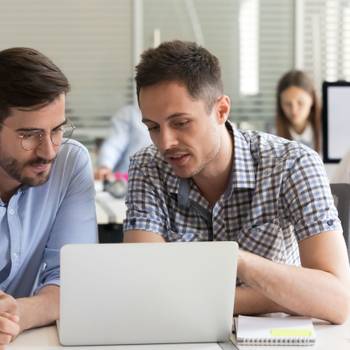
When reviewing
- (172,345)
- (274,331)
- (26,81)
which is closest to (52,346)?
(172,345)

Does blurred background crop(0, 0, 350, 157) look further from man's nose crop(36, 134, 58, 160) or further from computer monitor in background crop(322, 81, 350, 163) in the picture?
man's nose crop(36, 134, 58, 160)

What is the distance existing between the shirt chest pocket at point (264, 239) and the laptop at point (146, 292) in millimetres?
452

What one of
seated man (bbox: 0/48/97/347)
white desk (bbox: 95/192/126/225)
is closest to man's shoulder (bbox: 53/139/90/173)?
seated man (bbox: 0/48/97/347)

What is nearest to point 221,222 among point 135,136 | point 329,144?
point 329,144

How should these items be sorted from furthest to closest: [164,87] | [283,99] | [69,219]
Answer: [283,99], [69,219], [164,87]

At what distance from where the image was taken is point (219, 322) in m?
1.70

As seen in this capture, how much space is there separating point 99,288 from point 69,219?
0.57 metres

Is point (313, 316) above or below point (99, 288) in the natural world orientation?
below

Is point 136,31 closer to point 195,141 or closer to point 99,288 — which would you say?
point 195,141

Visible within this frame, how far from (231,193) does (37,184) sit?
52cm

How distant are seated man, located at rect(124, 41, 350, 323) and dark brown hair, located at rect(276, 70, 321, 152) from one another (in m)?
2.76

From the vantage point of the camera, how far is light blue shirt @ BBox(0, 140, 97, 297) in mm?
2125

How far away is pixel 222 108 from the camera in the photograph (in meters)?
2.14

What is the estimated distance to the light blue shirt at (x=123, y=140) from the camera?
561cm
